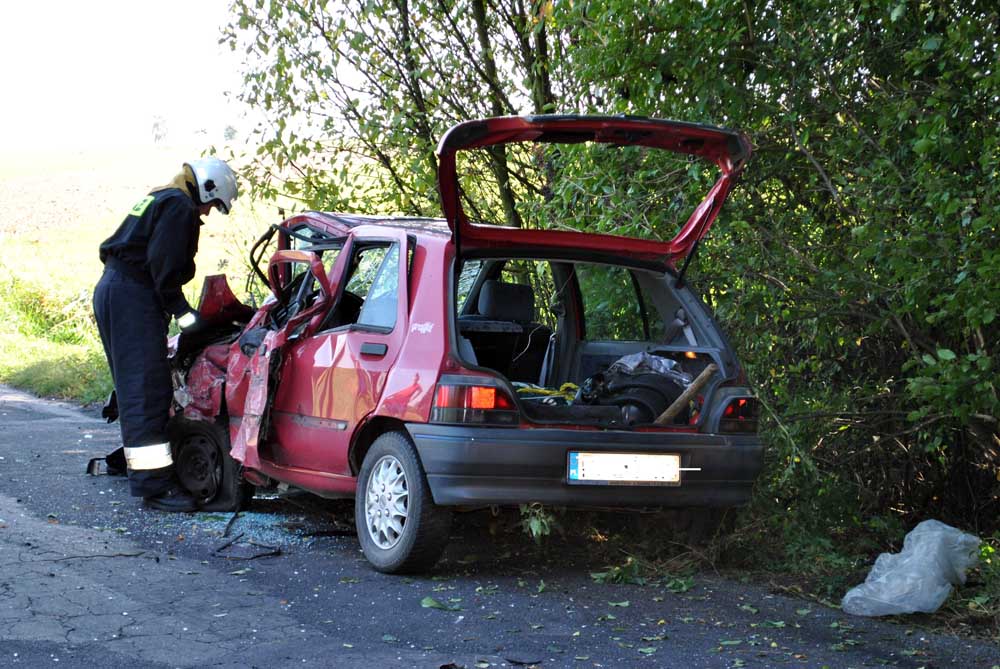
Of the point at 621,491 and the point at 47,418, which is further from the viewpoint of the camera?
the point at 47,418

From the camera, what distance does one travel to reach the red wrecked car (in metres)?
5.57

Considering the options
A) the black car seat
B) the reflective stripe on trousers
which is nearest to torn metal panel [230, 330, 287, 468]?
the reflective stripe on trousers

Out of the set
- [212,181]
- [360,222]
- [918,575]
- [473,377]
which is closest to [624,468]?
[473,377]

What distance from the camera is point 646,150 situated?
7590 millimetres

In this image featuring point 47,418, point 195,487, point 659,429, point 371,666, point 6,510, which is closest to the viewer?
point 371,666

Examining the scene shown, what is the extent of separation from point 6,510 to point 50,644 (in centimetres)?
293

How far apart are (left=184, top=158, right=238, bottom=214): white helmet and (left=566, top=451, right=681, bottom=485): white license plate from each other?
10.4ft

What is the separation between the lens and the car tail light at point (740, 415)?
5926mm

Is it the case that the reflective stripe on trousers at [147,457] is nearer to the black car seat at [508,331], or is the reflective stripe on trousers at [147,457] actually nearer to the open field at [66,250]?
the black car seat at [508,331]

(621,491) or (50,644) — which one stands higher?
(621,491)

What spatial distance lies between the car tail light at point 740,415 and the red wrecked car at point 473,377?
2cm

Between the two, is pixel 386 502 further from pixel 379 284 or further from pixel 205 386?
pixel 205 386

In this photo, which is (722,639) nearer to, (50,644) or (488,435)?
(488,435)

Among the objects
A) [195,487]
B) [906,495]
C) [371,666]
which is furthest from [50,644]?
[906,495]
